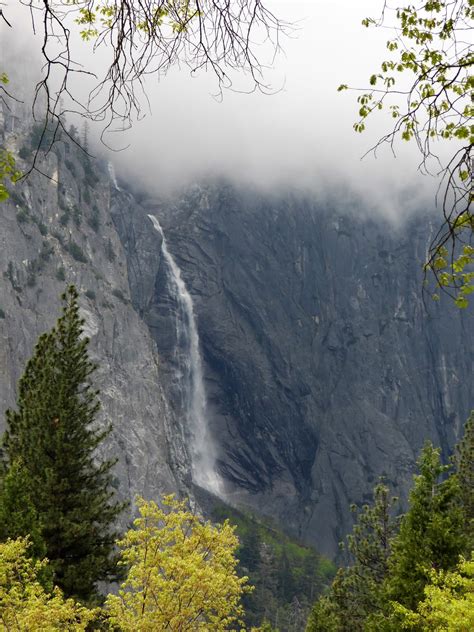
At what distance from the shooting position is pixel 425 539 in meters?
14.6

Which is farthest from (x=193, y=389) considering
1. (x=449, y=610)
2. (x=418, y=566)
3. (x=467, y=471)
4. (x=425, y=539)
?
(x=449, y=610)

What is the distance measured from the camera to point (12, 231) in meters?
65.9

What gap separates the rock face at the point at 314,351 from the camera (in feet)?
349

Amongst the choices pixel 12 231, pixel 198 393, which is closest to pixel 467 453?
pixel 12 231

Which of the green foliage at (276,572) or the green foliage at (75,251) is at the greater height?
the green foliage at (75,251)

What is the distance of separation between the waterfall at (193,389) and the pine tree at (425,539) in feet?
272

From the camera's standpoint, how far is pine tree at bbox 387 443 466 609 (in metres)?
14.4

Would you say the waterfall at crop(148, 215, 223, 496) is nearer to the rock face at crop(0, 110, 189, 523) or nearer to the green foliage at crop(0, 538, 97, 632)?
the rock face at crop(0, 110, 189, 523)

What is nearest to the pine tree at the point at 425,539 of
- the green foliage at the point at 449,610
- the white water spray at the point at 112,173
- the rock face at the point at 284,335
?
the green foliage at the point at 449,610

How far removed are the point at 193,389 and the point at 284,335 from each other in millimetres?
23544

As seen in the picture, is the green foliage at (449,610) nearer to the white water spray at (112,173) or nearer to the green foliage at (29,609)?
the green foliage at (29,609)

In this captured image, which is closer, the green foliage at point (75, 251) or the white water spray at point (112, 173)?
the green foliage at point (75, 251)

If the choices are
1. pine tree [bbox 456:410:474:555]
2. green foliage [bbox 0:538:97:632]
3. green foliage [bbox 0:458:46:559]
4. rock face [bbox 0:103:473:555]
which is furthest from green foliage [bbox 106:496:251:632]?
rock face [bbox 0:103:473:555]

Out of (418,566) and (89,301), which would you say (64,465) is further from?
(89,301)
